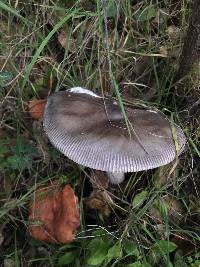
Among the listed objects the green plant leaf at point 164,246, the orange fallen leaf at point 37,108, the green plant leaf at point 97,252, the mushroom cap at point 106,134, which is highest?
the mushroom cap at point 106,134

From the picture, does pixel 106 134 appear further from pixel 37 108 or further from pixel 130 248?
pixel 37 108

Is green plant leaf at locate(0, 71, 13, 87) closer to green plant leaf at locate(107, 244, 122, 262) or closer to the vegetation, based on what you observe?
the vegetation

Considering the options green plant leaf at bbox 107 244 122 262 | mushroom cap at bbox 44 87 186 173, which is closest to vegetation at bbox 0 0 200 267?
green plant leaf at bbox 107 244 122 262

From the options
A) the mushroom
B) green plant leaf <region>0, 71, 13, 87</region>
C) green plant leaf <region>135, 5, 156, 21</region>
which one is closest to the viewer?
the mushroom

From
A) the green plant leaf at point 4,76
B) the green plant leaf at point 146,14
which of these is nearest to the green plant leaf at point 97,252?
the green plant leaf at point 4,76

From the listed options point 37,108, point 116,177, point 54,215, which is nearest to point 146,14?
point 37,108

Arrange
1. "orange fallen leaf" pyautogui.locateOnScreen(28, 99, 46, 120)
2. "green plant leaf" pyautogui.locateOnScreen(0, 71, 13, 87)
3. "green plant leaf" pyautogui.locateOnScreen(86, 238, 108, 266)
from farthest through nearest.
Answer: "orange fallen leaf" pyautogui.locateOnScreen(28, 99, 46, 120), "green plant leaf" pyautogui.locateOnScreen(0, 71, 13, 87), "green plant leaf" pyautogui.locateOnScreen(86, 238, 108, 266)

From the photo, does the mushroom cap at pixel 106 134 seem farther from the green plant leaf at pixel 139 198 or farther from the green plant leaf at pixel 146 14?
the green plant leaf at pixel 146 14
